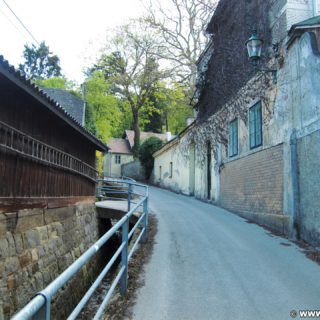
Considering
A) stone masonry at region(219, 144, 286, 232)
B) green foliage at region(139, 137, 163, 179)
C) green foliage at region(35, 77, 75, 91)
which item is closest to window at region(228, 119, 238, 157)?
stone masonry at region(219, 144, 286, 232)

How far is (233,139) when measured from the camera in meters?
14.4

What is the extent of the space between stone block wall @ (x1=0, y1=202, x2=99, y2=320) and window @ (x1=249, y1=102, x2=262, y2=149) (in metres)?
6.13

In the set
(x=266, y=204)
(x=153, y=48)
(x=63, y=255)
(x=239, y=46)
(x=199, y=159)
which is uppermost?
(x=153, y=48)

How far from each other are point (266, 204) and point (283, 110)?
2.87 m

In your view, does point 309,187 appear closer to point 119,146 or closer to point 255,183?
point 255,183

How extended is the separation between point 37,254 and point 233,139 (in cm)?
964

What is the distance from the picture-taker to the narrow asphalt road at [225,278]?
4.50 meters

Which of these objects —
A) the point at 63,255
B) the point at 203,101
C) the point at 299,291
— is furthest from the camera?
the point at 203,101

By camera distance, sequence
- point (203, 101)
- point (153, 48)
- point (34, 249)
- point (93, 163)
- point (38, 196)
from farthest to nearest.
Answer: point (153, 48)
point (203, 101)
point (93, 163)
point (38, 196)
point (34, 249)

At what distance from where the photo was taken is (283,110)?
32.3 feet

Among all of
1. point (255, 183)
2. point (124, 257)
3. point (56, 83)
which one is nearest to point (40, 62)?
point (56, 83)

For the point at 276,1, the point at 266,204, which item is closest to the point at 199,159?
the point at 266,204

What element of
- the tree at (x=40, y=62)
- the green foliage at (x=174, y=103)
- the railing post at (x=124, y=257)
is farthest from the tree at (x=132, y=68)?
the railing post at (x=124, y=257)

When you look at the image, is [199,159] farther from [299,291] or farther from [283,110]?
[299,291]
